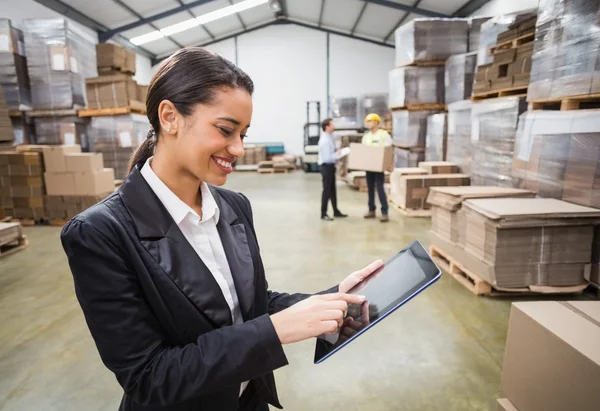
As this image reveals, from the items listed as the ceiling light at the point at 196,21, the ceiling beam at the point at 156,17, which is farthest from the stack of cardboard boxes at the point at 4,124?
the ceiling light at the point at 196,21

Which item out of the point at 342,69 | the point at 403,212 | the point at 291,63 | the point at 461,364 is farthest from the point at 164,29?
the point at 461,364

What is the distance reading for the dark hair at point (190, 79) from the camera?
38.7 inches

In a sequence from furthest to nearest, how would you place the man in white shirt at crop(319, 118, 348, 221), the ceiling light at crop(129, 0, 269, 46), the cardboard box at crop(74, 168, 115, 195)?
the ceiling light at crop(129, 0, 269, 46), the man in white shirt at crop(319, 118, 348, 221), the cardboard box at crop(74, 168, 115, 195)

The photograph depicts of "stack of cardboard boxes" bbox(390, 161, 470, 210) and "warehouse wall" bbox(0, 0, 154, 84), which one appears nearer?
"stack of cardboard boxes" bbox(390, 161, 470, 210)

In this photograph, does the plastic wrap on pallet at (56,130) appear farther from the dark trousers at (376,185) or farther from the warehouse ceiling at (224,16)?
the dark trousers at (376,185)

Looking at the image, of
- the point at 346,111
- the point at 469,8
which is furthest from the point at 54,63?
the point at 469,8

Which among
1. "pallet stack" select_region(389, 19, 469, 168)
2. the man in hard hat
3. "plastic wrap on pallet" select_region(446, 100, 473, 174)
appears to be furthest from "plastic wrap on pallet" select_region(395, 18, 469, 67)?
the man in hard hat

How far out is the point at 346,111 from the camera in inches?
536

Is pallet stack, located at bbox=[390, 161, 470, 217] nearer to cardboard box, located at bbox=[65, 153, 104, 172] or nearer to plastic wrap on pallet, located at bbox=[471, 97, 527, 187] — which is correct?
plastic wrap on pallet, located at bbox=[471, 97, 527, 187]

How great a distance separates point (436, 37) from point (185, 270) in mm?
7720

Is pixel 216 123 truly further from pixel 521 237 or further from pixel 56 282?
pixel 56 282

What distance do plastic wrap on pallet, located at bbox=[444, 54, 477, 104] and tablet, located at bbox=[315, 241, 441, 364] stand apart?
6625 mm

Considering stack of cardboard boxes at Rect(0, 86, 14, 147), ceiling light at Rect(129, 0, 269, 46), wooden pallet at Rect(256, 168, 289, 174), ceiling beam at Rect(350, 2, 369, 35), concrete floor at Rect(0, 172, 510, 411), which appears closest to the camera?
A: concrete floor at Rect(0, 172, 510, 411)

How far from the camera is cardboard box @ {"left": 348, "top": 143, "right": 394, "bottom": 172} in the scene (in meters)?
6.32
